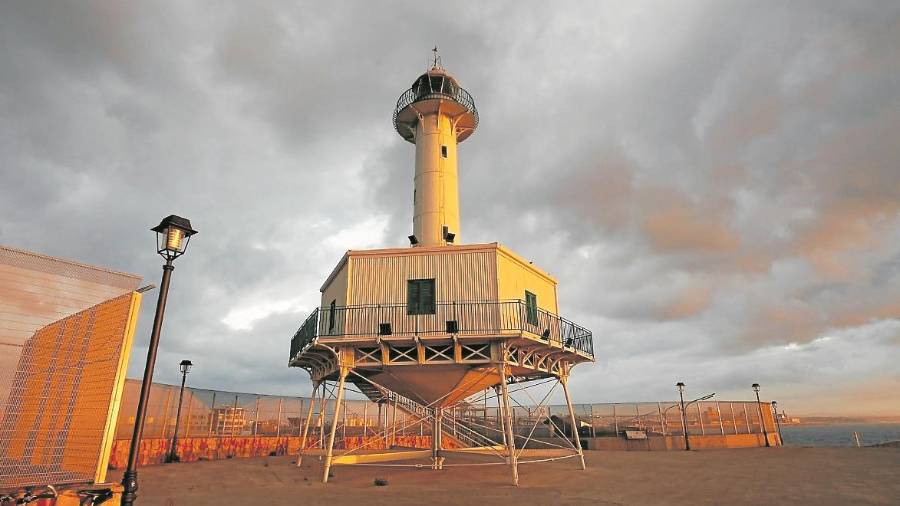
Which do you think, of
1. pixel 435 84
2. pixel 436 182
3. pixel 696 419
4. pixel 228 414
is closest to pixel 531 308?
pixel 436 182

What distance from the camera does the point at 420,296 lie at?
21.7 meters

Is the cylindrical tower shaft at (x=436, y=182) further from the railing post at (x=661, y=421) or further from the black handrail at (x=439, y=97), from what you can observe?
the railing post at (x=661, y=421)

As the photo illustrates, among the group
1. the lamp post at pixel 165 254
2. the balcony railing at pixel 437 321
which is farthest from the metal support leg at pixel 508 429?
the lamp post at pixel 165 254

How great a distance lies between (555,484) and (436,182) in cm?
1651

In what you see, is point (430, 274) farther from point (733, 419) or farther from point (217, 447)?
point (733, 419)

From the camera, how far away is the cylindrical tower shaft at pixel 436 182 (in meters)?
26.9

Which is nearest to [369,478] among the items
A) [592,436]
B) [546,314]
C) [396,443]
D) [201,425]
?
[546,314]

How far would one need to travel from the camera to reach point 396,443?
1668 inches

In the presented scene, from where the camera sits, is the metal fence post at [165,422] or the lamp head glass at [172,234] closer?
the lamp head glass at [172,234]

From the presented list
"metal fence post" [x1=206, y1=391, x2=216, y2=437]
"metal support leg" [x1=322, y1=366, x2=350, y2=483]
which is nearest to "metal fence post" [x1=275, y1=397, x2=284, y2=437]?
"metal fence post" [x1=206, y1=391, x2=216, y2=437]

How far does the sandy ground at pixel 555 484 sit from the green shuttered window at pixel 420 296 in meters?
6.97

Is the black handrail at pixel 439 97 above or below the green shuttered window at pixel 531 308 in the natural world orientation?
above

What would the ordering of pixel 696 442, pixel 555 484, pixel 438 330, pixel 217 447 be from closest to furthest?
pixel 555 484
pixel 438 330
pixel 217 447
pixel 696 442

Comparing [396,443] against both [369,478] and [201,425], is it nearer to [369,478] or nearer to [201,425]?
[201,425]
